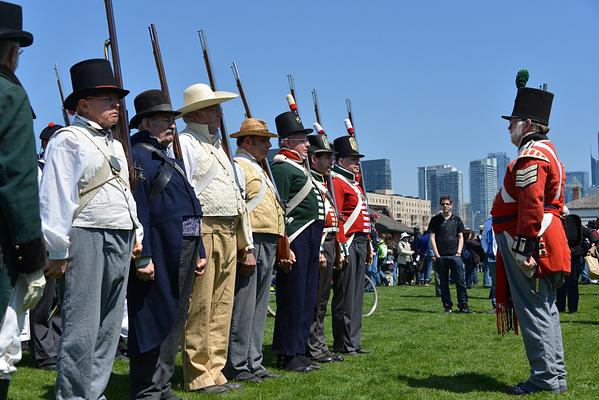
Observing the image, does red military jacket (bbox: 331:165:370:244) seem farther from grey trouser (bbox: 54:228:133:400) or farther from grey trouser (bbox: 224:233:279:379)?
grey trouser (bbox: 54:228:133:400)

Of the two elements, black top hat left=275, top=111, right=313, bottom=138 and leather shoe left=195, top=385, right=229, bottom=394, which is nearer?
leather shoe left=195, top=385, right=229, bottom=394

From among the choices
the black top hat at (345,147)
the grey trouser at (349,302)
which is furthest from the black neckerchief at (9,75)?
the black top hat at (345,147)

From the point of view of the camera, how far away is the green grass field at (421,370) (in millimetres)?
6895

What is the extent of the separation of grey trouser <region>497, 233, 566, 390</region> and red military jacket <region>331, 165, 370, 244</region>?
271 cm

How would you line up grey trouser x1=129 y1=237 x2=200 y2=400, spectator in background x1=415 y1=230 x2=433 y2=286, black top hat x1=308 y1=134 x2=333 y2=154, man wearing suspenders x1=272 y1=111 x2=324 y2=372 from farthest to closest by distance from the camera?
spectator in background x1=415 y1=230 x2=433 y2=286 → black top hat x1=308 y1=134 x2=333 y2=154 → man wearing suspenders x1=272 y1=111 x2=324 y2=372 → grey trouser x1=129 y1=237 x2=200 y2=400

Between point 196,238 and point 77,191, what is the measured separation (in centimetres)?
139

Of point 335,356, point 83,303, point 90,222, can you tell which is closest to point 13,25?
point 90,222

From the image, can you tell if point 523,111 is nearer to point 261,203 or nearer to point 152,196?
point 261,203

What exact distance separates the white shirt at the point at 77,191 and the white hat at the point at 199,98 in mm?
1356

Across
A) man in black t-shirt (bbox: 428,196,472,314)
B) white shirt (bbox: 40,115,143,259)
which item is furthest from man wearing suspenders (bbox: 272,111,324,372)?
man in black t-shirt (bbox: 428,196,472,314)

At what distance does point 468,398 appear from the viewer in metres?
6.80

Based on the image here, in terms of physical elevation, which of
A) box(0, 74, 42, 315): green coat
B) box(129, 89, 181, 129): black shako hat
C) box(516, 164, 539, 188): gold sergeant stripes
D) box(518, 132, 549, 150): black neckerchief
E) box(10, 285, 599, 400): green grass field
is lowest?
box(10, 285, 599, 400): green grass field

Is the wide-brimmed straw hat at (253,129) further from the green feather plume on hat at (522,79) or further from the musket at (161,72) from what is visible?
the green feather plume on hat at (522,79)

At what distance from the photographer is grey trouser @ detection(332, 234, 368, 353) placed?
9373mm
